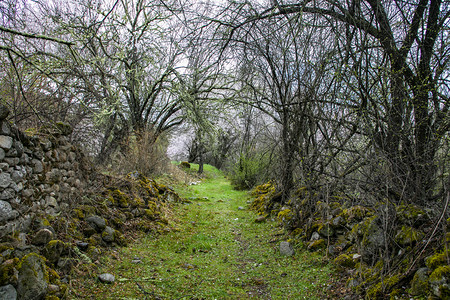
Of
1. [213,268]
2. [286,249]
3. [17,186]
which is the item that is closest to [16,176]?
[17,186]

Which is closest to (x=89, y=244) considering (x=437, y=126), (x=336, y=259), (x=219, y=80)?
(x=336, y=259)

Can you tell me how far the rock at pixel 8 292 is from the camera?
2.24 m

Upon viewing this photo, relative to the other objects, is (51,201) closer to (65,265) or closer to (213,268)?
(65,265)

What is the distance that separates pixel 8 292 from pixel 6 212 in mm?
1041

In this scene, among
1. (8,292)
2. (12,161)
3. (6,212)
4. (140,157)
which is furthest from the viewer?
(140,157)

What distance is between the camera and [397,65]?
12.6ft

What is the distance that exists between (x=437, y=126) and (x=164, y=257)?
4361 mm

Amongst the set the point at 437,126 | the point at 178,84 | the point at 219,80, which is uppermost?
the point at 219,80

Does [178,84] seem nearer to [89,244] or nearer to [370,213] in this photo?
[89,244]

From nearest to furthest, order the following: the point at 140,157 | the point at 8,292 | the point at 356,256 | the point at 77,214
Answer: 1. the point at 8,292
2. the point at 356,256
3. the point at 77,214
4. the point at 140,157

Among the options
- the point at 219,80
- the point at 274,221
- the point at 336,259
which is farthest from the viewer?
the point at 219,80

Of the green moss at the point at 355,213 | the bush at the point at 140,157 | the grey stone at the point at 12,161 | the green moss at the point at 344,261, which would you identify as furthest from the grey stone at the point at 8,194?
the bush at the point at 140,157

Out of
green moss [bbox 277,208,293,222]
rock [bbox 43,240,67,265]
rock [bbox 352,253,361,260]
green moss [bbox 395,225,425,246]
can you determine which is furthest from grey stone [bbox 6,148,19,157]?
green moss [bbox 277,208,293,222]

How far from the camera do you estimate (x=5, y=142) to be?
305cm
